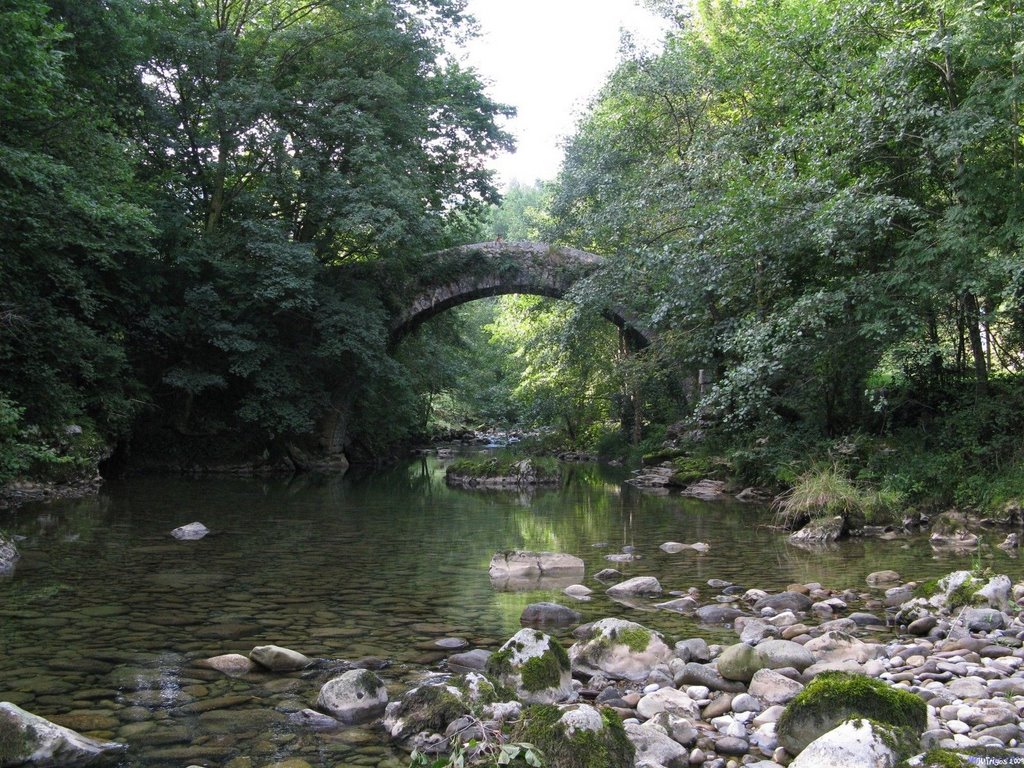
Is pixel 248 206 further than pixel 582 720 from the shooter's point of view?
Yes

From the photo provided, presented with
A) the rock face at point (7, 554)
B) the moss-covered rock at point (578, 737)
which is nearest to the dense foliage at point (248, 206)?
the rock face at point (7, 554)

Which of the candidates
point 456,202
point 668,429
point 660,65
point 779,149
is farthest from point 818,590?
point 456,202

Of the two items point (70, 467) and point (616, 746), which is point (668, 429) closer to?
point (70, 467)

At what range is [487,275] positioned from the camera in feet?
73.2

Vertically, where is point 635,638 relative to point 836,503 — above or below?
below

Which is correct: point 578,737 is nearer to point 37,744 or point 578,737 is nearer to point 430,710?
point 430,710

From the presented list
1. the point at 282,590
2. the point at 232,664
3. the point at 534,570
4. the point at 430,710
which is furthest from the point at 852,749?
the point at 282,590

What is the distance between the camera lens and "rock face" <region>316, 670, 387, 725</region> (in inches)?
145

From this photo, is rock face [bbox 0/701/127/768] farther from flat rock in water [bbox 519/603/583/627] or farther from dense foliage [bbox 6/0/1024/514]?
dense foliage [bbox 6/0/1024/514]

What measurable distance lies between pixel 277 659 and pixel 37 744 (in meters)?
1.39

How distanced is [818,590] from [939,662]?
2.26m

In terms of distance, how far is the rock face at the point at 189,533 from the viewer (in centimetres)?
881

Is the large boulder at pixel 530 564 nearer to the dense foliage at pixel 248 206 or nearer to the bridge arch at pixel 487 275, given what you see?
the dense foliage at pixel 248 206

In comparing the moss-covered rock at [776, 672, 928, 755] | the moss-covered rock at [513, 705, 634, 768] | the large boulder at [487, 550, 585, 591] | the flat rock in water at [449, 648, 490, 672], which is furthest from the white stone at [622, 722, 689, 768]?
the large boulder at [487, 550, 585, 591]
